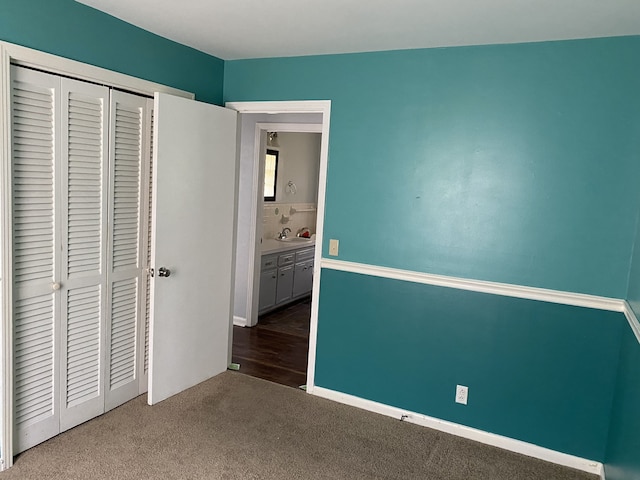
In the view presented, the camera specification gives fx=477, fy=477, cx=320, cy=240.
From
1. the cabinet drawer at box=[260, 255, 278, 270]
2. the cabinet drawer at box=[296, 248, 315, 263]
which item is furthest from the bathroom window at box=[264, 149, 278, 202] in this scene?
the cabinet drawer at box=[260, 255, 278, 270]

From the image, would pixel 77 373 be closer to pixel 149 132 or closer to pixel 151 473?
pixel 151 473

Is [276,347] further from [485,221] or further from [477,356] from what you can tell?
[485,221]

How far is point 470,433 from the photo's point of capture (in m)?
2.97

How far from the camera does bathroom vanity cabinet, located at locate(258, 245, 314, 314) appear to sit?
5184 millimetres

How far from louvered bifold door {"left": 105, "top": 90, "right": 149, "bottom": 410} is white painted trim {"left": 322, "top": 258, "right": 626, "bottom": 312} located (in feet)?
4.18

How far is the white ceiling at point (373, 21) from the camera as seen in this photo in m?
2.22

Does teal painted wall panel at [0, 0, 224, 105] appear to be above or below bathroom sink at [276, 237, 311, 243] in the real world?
above

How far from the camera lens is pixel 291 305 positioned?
19.0 ft

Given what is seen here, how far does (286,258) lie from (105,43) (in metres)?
3.24

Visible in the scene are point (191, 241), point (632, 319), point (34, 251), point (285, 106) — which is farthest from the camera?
point (285, 106)

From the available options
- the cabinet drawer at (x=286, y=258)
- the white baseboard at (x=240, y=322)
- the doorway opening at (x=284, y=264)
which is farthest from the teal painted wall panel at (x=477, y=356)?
the cabinet drawer at (x=286, y=258)

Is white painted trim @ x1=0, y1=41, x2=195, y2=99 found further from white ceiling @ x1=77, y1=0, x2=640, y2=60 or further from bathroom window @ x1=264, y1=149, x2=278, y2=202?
bathroom window @ x1=264, y1=149, x2=278, y2=202

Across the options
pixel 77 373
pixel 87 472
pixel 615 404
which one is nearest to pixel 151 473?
pixel 87 472

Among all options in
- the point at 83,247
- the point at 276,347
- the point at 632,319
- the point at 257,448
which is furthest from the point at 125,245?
the point at 632,319
